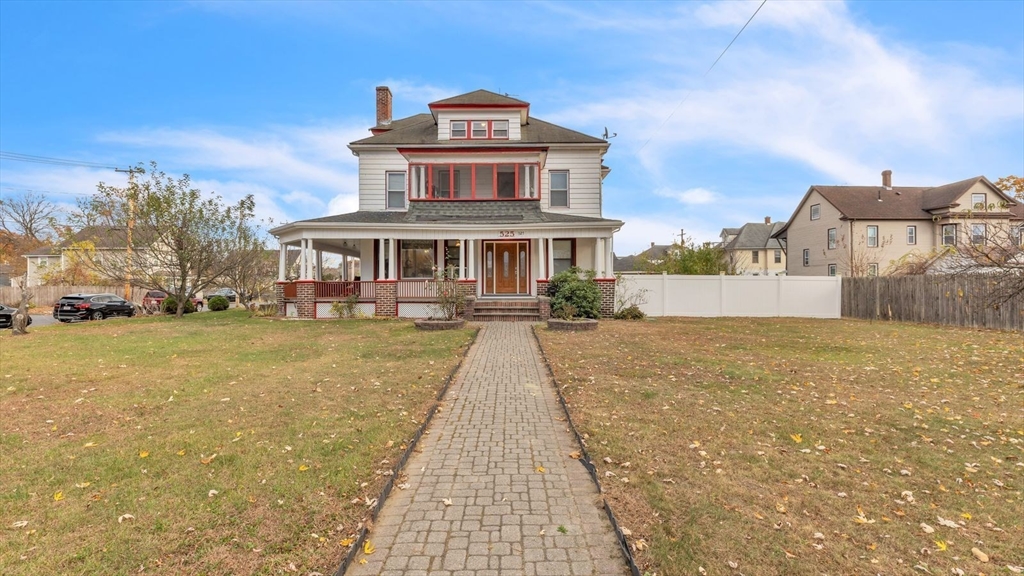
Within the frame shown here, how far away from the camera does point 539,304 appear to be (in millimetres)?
17000

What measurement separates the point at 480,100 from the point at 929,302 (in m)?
20.4

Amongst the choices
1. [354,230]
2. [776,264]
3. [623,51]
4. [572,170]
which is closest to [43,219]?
[354,230]

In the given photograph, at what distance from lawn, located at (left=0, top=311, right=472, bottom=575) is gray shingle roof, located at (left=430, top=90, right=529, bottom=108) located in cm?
1453

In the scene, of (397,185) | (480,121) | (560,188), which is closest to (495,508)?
(560,188)

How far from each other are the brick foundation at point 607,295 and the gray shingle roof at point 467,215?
2299mm

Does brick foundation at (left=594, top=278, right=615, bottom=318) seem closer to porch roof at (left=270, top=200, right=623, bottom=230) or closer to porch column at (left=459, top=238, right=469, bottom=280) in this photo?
porch roof at (left=270, top=200, right=623, bottom=230)

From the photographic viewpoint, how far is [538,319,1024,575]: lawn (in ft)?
9.57

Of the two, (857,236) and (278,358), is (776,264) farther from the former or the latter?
(278,358)

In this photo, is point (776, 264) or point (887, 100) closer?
point (887, 100)

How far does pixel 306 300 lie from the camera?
59.2 ft

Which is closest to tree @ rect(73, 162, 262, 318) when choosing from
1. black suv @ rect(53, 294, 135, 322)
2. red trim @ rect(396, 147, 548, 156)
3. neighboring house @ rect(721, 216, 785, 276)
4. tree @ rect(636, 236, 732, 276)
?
black suv @ rect(53, 294, 135, 322)

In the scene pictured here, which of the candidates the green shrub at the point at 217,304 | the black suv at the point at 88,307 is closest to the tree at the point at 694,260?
the green shrub at the point at 217,304

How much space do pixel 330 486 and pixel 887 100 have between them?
17.8 meters

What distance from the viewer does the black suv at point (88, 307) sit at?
72.6ft
